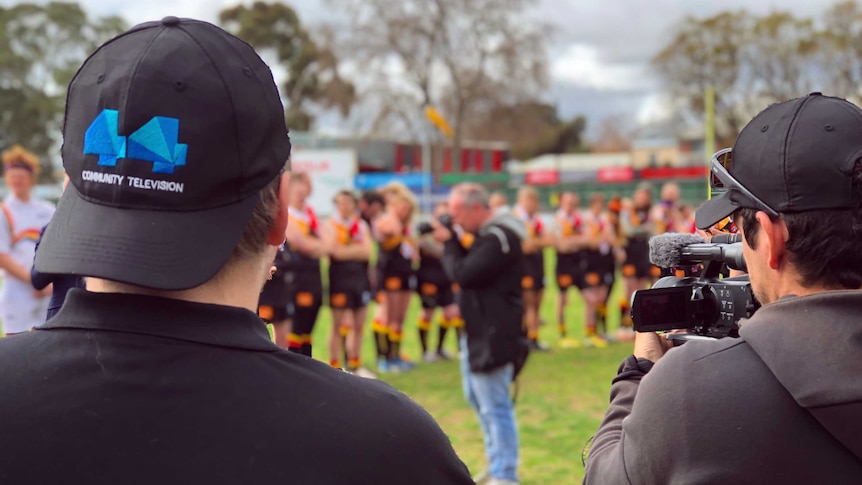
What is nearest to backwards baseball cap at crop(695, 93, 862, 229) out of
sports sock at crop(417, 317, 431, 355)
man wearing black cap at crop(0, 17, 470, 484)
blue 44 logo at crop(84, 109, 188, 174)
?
man wearing black cap at crop(0, 17, 470, 484)

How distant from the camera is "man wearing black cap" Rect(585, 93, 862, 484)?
4.82 feet

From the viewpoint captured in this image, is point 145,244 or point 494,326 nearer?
point 145,244

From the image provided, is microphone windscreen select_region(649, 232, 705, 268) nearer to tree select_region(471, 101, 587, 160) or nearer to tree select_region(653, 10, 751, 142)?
tree select_region(471, 101, 587, 160)

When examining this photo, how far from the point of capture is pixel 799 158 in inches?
62.8

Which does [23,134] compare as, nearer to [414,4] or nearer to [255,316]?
[414,4]

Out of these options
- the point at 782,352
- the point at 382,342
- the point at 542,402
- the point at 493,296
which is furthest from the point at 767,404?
the point at 382,342

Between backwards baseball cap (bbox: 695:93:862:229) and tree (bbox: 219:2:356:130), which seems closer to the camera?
backwards baseball cap (bbox: 695:93:862:229)

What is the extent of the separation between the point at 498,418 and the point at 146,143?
4.40 m

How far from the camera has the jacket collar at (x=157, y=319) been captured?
1062 millimetres

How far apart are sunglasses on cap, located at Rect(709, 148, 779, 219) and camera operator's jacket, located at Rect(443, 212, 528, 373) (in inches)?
130

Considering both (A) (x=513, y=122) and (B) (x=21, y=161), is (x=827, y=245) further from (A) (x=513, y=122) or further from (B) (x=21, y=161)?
Answer: (A) (x=513, y=122)

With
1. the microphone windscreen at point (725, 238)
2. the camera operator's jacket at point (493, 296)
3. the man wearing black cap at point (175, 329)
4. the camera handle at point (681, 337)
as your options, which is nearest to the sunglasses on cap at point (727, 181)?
the microphone windscreen at point (725, 238)

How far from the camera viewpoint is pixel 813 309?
153cm

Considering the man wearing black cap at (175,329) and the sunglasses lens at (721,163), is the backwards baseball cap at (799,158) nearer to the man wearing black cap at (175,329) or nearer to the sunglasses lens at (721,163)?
the sunglasses lens at (721,163)
